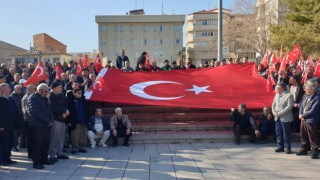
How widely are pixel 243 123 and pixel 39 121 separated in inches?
236

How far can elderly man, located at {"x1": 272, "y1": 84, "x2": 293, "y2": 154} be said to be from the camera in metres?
9.32

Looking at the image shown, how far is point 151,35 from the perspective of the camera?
80.8 metres

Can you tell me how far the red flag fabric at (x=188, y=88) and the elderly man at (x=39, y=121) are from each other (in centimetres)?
288

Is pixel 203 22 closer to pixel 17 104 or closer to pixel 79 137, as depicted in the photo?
pixel 79 137

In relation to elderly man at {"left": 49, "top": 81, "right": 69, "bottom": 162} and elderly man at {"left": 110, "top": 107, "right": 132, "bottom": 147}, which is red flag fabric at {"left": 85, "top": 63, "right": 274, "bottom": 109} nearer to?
elderly man at {"left": 110, "top": 107, "right": 132, "bottom": 147}

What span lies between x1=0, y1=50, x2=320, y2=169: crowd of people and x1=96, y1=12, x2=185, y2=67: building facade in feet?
224

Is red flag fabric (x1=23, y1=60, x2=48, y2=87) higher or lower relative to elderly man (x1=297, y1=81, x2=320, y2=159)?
higher

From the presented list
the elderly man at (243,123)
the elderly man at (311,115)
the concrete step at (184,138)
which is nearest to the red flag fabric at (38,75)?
the concrete step at (184,138)

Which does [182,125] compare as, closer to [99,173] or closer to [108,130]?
[108,130]

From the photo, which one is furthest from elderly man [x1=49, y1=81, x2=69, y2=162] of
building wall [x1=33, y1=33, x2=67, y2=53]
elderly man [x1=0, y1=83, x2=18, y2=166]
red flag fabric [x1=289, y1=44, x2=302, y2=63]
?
building wall [x1=33, y1=33, x2=67, y2=53]

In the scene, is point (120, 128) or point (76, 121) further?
point (120, 128)

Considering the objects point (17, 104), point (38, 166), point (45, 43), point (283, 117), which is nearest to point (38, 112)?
point (38, 166)

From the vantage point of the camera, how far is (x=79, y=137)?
10070mm

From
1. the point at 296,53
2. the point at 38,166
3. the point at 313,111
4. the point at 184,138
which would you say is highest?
the point at 296,53
